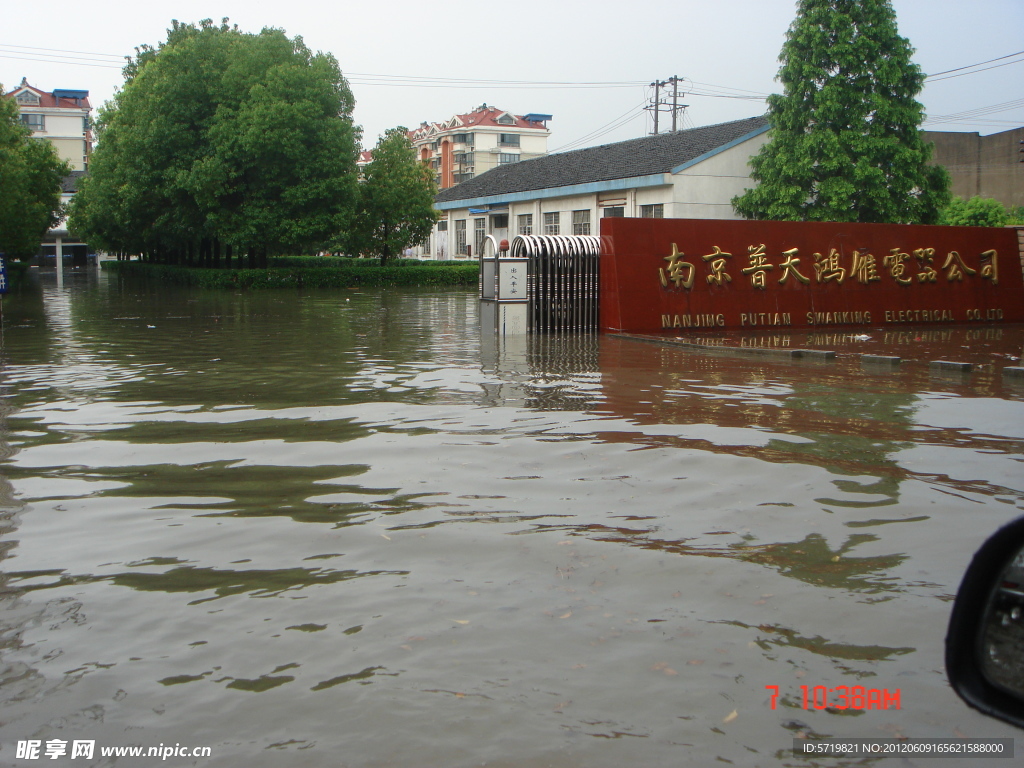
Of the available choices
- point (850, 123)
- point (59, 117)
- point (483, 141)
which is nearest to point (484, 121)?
point (483, 141)

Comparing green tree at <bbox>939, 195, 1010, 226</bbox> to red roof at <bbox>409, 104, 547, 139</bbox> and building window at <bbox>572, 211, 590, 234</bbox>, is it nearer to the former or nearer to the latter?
building window at <bbox>572, 211, 590, 234</bbox>

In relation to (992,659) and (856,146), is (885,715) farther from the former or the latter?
(856,146)

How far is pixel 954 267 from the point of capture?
20750 mm

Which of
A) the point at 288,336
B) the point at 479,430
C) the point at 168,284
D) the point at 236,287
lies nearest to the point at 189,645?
the point at 479,430

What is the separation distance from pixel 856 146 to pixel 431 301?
1353 centimetres

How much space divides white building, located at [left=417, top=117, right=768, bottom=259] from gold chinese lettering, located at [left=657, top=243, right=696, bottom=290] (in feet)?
29.0

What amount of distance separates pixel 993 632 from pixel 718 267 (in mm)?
16997

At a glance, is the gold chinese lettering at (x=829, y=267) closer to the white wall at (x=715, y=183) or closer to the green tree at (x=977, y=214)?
the white wall at (x=715, y=183)

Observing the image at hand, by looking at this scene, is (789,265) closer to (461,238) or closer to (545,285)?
(545,285)

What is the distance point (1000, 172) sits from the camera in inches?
1651

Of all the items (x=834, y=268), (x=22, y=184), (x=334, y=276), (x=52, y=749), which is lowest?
(x=52, y=749)

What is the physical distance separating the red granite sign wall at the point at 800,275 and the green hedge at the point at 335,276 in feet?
76.1

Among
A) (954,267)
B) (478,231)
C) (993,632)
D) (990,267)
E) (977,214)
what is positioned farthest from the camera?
(478,231)

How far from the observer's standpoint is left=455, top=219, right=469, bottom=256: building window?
163 ft
